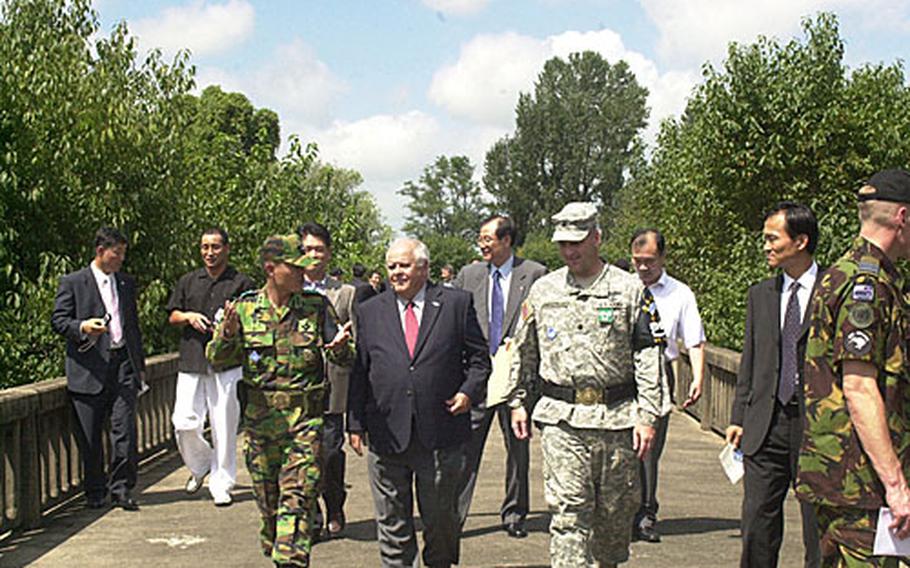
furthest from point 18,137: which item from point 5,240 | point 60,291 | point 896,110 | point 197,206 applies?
point 896,110

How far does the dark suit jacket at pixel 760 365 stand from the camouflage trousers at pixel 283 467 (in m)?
2.38

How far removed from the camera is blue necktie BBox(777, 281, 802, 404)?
7.17 m

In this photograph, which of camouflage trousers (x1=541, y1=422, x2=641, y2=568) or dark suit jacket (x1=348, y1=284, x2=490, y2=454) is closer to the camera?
camouflage trousers (x1=541, y1=422, x2=641, y2=568)

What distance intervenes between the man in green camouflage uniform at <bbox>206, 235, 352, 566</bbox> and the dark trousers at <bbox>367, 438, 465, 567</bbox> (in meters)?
0.41

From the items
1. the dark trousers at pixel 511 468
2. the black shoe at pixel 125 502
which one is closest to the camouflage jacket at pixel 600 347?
the dark trousers at pixel 511 468

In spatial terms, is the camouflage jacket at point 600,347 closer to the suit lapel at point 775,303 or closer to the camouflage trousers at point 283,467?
the suit lapel at point 775,303

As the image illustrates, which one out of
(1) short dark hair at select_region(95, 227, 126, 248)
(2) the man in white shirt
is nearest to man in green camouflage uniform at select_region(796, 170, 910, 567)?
(2) the man in white shirt

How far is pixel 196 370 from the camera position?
10992mm

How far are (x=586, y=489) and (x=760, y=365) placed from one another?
1260 mm

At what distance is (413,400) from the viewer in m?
7.50

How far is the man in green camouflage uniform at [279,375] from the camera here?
762 centimetres

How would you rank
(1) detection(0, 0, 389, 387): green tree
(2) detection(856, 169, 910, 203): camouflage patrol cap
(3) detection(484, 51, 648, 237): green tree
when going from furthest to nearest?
(3) detection(484, 51, 648, 237): green tree, (1) detection(0, 0, 389, 387): green tree, (2) detection(856, 169, 910, 203): camouflage patrol cap

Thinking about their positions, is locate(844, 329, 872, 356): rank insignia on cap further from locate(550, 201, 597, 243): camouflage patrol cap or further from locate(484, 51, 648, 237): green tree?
locate(484, 51, 648, 237): green tree

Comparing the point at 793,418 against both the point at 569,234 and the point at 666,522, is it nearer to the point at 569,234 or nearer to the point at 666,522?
the point at 569,234
